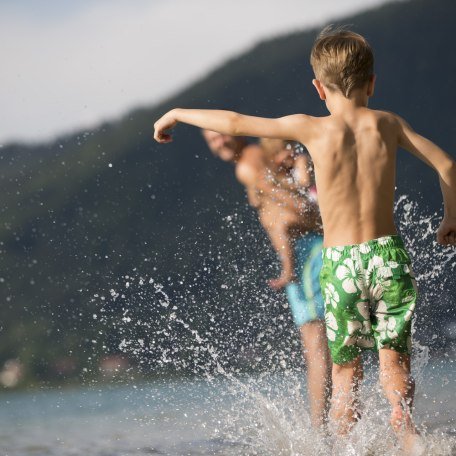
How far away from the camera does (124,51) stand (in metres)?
10.3

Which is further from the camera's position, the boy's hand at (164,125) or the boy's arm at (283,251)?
the boy's arm at (283,251)

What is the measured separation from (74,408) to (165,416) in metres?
1.14

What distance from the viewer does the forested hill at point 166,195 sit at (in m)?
8.45

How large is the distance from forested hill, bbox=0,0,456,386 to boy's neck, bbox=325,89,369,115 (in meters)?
5.50

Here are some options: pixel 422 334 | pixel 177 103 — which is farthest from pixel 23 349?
pixel 422 334

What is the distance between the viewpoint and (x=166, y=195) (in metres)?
9.35

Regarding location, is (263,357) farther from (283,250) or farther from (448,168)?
(448,168)

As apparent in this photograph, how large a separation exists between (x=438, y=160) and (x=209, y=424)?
172 centimetres

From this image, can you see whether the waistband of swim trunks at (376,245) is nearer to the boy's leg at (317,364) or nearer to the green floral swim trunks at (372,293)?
the green floral swim trunks at (372,293)

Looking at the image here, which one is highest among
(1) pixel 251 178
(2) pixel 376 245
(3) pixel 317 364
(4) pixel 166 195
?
(4) pixel 166 195

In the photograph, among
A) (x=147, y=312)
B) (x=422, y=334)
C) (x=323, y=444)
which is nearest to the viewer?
(x=323, y=444)

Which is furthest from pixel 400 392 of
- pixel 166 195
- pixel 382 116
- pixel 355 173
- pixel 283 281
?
pixel 166 195

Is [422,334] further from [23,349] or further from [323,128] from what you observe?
[323,128]

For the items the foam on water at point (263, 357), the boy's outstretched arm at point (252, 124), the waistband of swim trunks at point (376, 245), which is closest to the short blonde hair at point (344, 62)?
the boy's outstretched arm at point (252, 124)
